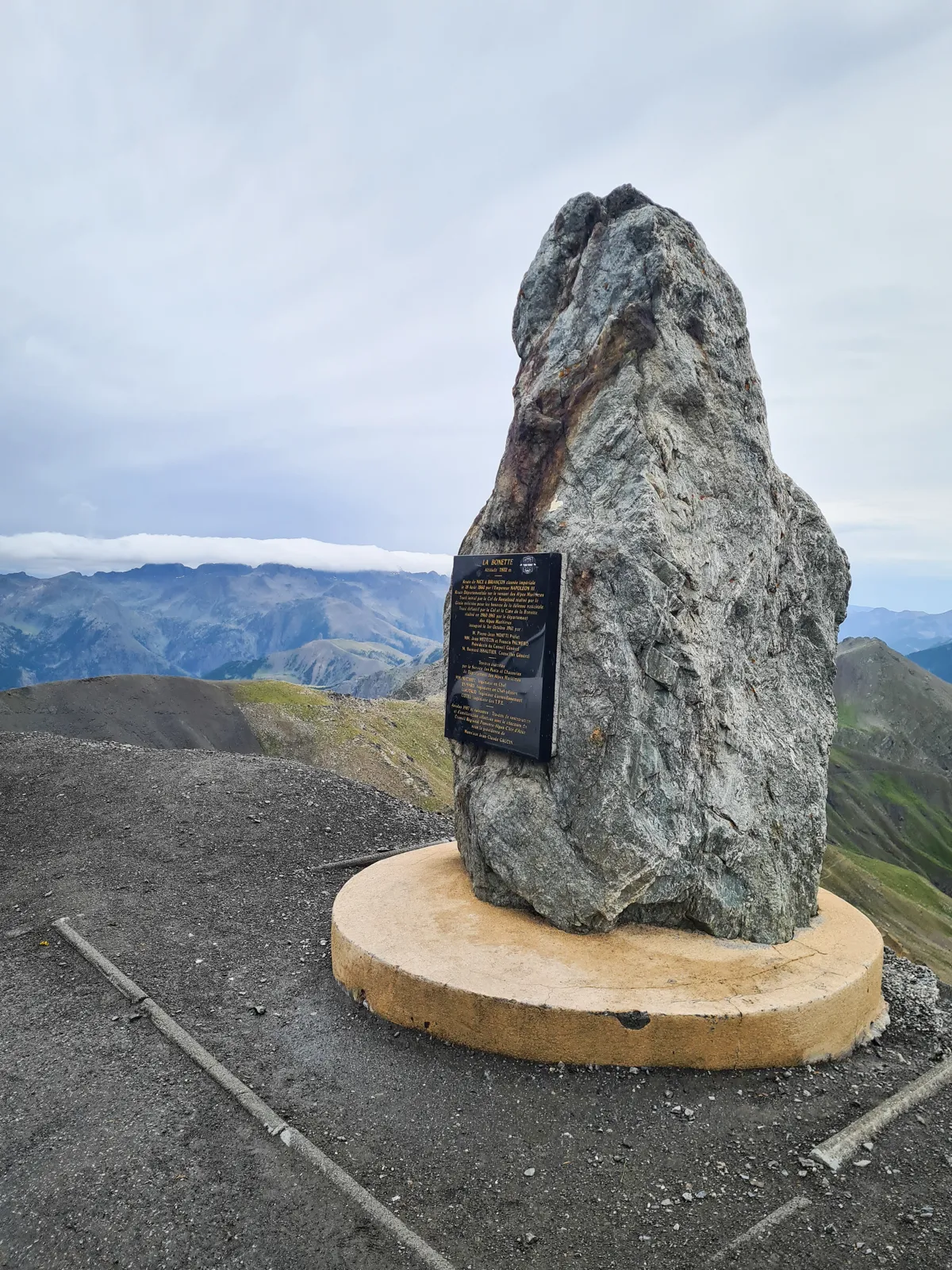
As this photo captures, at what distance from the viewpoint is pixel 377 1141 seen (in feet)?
17.1

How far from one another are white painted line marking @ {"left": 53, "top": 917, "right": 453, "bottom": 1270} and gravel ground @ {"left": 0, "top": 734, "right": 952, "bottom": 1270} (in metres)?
0.09

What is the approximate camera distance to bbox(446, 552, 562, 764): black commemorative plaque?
7.53m

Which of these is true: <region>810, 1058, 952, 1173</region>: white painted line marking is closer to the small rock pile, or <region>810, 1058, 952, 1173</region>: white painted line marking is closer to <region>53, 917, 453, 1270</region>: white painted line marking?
the small rock pile

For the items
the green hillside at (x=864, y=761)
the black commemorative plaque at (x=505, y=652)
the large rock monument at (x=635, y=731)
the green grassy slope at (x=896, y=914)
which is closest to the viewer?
the large rock monument at (x=635, y=731)

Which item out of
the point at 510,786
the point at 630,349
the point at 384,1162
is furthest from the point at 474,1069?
the point at 630,349

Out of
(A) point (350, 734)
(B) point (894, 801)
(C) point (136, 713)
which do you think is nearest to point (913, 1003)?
(A) point (350, 734)

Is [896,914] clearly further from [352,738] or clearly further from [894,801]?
[894,801]

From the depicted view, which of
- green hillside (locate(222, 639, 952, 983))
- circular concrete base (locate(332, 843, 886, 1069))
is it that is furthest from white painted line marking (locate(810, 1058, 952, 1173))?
green hillside (locate(222, 639, 952, 983))

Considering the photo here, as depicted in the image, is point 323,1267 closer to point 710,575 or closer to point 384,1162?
point 384,1162

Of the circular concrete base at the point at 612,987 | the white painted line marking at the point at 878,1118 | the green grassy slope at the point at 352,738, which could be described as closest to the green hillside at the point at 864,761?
the green grassy slope at the point at 352,738

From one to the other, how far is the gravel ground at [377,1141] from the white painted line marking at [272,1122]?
9 centimetres

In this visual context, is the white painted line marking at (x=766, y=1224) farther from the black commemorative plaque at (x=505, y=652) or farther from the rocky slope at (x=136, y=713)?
the rocky slope at (x=136, y=713)

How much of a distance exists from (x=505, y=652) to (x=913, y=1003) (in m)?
5.34

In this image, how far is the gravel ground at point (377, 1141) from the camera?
14.4 ft
